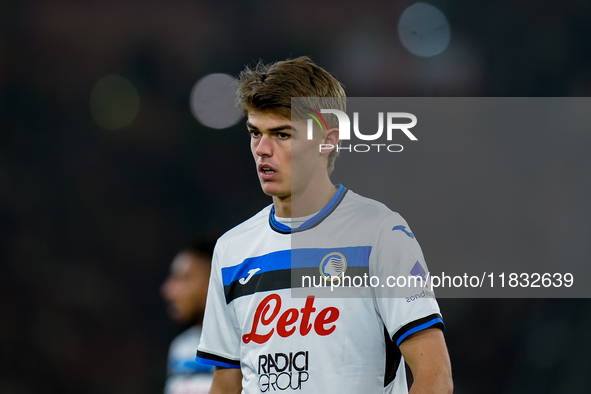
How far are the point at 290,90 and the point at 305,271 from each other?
62 cm

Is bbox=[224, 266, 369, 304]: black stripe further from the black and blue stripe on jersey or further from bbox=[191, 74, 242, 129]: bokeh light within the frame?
bbox=[191, 74, 242, 129]: bokeh light

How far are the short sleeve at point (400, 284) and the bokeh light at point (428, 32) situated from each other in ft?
13.9

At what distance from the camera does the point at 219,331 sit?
2.19 metres

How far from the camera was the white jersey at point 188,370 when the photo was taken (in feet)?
10.3

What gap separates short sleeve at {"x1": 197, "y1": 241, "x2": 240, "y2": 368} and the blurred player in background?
963 millimetres

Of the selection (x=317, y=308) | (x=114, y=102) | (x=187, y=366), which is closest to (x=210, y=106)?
(x=114, y=102)

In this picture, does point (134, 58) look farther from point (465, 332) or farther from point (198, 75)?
point (465, 332)

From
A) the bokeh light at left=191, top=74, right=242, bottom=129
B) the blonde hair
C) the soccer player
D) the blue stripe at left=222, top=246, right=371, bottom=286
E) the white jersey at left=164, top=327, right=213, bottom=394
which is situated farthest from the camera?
the bokeh light at left=191, top=74, right=242, bottom=129

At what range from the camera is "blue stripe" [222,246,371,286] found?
1914 millimetres

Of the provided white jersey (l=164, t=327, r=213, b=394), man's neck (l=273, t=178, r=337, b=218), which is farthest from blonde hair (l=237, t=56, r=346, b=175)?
white jersey (l=164, t=327, r=213, b=394)

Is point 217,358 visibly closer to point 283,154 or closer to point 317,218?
point 317,218

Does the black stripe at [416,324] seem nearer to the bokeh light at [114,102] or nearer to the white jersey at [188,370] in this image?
the white jersey at [188,370]

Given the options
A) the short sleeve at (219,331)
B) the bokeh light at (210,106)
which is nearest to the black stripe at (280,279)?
the short sleeve at (219,331)

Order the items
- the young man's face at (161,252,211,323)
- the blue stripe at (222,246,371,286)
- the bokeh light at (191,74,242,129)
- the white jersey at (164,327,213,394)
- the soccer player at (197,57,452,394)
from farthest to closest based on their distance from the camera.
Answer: the bokeh light at (191,74,242,129) < the young man's face at (161,252,211,323) < the white jersey at (164,327,213,394) < the blue stripe at (222,246,371,286) < the soccer player at (197,57,452,394)
